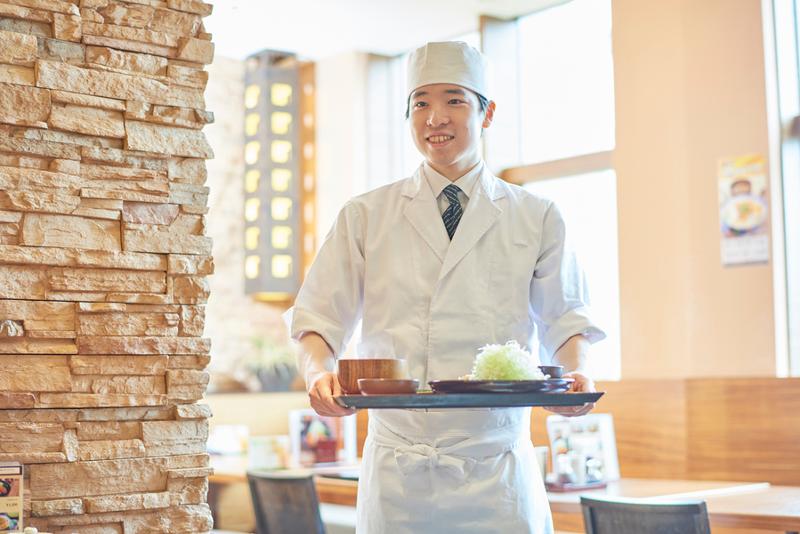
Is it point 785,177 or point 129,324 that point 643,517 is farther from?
point 785,177

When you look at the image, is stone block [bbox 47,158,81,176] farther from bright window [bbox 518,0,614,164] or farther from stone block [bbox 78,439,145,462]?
bright window [bbox 518,0,614,164]

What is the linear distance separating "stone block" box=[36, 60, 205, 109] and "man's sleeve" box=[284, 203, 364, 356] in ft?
1.26

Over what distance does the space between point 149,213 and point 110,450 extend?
42 cm

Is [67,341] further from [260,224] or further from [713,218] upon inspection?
[260,224]

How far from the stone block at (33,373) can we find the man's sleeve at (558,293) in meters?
0.90

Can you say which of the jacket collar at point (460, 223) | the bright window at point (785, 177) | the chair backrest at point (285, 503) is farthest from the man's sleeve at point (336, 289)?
the bright window at point (785, 177)

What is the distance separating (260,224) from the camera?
277 inches

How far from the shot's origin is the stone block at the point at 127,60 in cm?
192

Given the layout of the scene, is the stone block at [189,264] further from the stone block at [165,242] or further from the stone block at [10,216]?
the stone block at [10,216]

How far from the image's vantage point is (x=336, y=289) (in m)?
2.15

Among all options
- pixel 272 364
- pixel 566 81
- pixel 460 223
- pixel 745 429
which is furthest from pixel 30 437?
pixel 272 364

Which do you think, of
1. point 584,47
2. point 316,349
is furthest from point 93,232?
point 584,47

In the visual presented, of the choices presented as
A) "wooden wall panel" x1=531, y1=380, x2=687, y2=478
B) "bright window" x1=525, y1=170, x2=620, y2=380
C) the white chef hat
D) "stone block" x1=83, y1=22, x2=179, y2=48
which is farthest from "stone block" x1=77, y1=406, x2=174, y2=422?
"bright window" x1=525, y1=170, x2=620, y2=380

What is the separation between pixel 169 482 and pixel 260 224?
5.15 m
